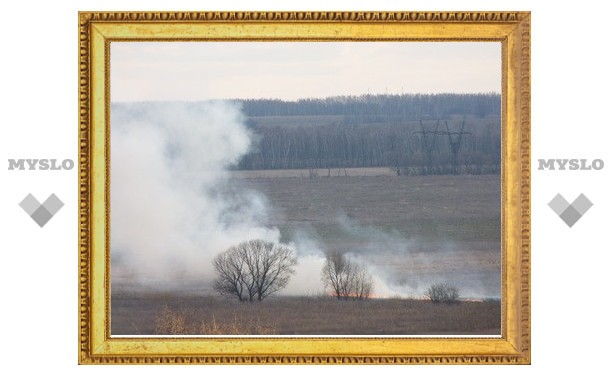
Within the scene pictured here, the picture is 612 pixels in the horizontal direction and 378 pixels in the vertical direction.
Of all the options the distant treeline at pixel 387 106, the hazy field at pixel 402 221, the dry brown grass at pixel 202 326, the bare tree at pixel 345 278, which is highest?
the distant treeline at pixel 387 106

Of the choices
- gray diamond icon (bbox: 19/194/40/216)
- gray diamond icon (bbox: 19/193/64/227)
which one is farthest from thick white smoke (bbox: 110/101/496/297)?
gray diamond icon (bbox: 19/194/40/216)

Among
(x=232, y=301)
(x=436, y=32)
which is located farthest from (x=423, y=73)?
(x=232, y=301)

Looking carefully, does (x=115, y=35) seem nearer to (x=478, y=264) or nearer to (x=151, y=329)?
(x=151, y=329)

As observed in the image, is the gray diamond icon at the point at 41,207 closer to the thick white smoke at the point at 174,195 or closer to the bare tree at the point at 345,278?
the thick white smoke at the point at 174,195

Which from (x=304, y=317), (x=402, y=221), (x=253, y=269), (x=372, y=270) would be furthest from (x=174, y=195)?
(x=402, y=221)

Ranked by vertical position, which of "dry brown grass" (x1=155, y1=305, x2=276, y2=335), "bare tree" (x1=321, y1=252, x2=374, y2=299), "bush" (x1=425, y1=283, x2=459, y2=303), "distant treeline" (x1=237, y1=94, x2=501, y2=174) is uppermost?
"distant treeline" (x1=237, y1=94, x2=501, y2=174)

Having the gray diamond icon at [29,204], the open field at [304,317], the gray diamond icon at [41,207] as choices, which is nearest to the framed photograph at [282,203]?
the open field at [304,317]
